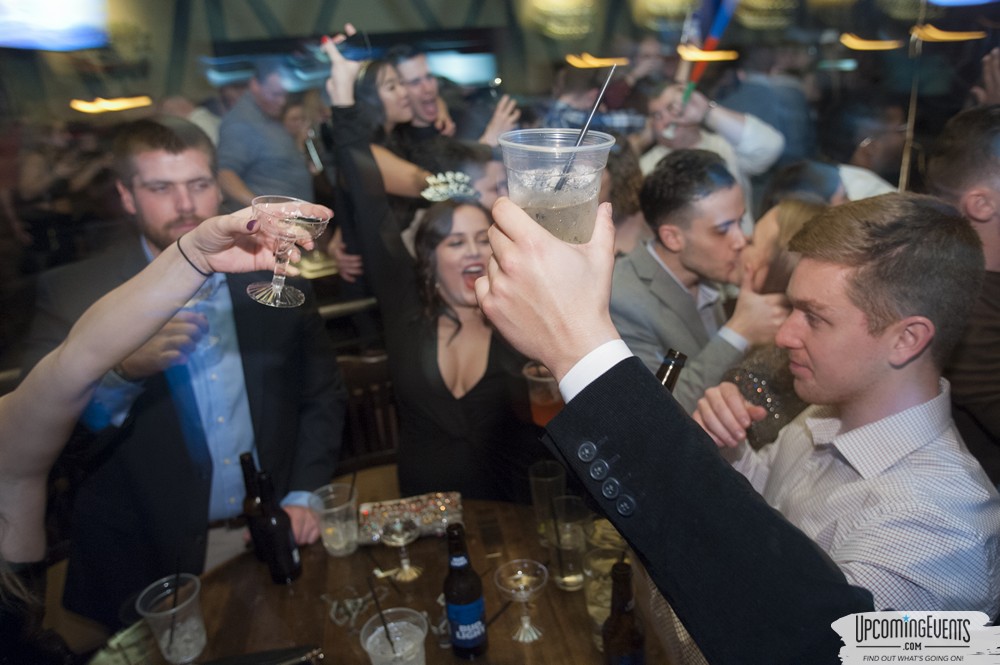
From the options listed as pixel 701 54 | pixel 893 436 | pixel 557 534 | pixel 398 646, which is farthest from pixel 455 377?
pixel 701 54

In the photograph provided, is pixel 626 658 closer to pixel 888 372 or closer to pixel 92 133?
pixel 888 372

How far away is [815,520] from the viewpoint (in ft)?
4.70

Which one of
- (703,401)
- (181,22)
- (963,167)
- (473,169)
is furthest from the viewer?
(181,22)

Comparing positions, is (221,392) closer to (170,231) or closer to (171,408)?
(171,408)

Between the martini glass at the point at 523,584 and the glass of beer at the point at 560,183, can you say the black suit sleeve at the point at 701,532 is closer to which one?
the glass of beer at the point at 560,183

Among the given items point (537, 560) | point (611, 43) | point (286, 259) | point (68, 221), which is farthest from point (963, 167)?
point (68, 221)

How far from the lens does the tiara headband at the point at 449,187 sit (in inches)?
113

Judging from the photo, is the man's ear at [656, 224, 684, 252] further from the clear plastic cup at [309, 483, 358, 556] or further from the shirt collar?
the clear plastic cup at [309, 483, 358, 556]

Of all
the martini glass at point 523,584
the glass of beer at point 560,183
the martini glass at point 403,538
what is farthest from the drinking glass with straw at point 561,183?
the martini glass at point 403,538

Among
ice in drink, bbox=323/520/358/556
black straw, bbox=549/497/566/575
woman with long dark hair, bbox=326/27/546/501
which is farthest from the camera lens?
woman with long dark hair, bbox=326/27/546/501

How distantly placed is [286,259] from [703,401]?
1078 millimetres

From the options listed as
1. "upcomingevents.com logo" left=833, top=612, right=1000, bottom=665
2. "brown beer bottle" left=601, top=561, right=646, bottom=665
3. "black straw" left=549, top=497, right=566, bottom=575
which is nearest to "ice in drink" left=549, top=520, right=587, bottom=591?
"black straw" left=549, top=497, right=566, bottom=575

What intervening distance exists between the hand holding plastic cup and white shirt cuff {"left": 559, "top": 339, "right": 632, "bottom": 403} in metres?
1.17

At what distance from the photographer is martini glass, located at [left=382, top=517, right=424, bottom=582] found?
5.67 feet
